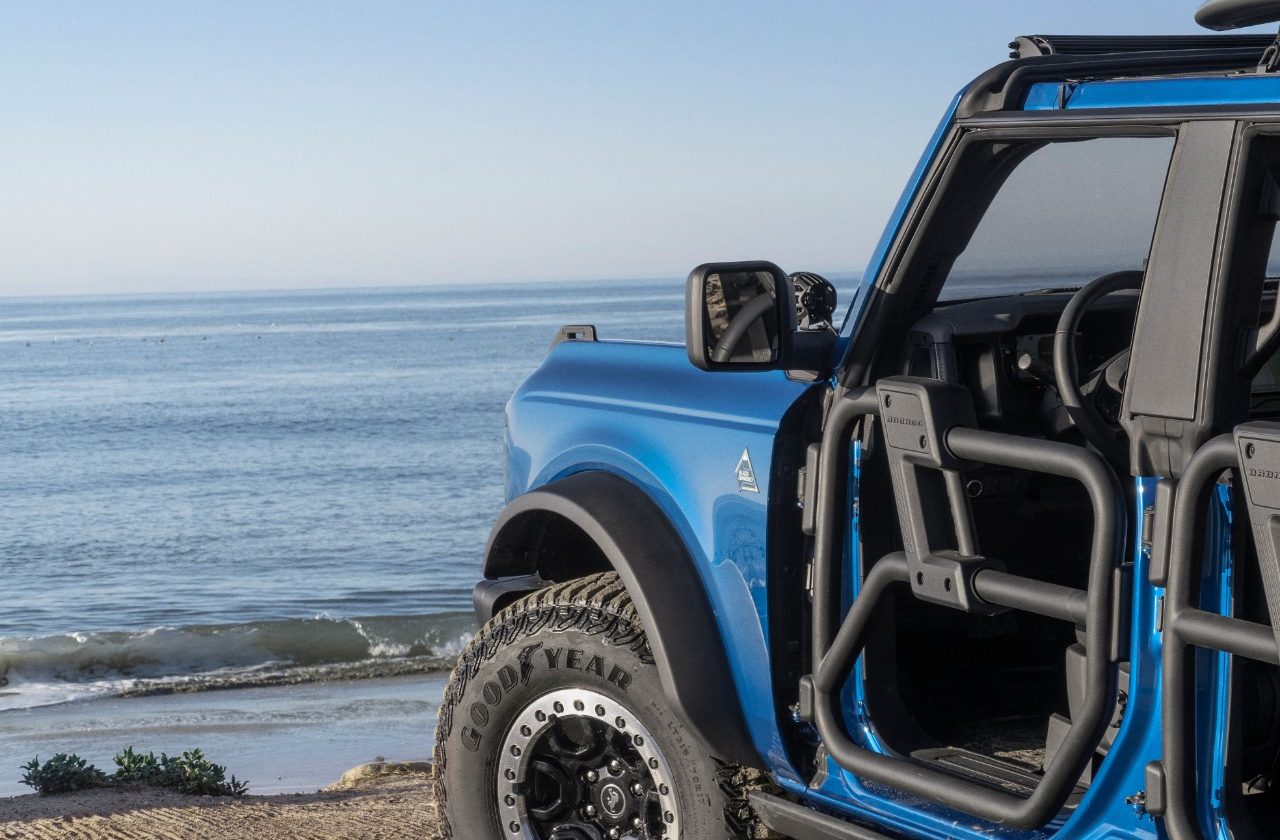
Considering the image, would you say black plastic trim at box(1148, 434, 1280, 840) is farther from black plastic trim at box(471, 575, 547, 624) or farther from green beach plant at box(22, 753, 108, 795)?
green beach plant at box(22, 753, 108, 795)

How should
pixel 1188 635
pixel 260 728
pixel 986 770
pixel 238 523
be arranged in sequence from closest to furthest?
pixel 1188 635 < pixel 986 770 < pixel 260 728 < pixel 238 523

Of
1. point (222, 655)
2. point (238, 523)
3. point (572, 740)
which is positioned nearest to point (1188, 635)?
point (572, 740)

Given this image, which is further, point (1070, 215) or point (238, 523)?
point (238, 523)

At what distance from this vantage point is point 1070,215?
302cm

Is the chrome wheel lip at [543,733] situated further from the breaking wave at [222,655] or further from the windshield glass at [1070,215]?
the breaking wave at [222,655]

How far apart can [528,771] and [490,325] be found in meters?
100

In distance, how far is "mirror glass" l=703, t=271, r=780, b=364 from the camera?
2.85 metres

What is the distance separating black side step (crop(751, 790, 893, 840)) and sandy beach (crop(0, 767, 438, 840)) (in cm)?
256

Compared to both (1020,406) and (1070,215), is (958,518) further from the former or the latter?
(1070,215)

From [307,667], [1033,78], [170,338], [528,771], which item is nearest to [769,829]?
[528,771]

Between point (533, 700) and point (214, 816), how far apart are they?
9.84ft

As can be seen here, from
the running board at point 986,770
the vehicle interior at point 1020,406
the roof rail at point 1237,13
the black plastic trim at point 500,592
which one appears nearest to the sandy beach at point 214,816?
the black plastic trim at point 500,592

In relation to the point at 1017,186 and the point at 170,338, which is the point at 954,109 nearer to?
the point at 1017,186

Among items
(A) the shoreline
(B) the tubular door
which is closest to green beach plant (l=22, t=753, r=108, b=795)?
(A) the shoreline
